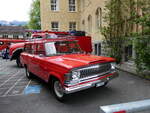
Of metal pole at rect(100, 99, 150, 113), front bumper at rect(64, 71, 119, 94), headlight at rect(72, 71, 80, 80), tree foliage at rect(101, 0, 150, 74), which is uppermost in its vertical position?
tree foliage at rect(101, 0, 150, 74)

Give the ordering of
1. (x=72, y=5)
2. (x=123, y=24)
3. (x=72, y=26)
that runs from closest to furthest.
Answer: (x=123, y=24)
(x=72, y=5)
(x=72, y=26)

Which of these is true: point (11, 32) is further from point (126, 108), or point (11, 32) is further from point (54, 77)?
point (126, 108)

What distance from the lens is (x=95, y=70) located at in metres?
4.05

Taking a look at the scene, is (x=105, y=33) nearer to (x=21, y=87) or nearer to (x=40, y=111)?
(x=21, y=87)

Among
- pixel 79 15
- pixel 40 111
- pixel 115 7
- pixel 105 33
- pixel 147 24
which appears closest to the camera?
pixel 40 111

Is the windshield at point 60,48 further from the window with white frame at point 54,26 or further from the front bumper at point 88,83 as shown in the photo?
the window with white frame at point 54,26

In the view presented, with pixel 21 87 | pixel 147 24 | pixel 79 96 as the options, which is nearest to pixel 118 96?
pixel 79 96

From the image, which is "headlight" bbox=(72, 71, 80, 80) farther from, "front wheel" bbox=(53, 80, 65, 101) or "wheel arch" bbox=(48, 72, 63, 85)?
"front wheel" bbox=(53, 80, 65, 101)

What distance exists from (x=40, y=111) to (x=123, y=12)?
7.14m

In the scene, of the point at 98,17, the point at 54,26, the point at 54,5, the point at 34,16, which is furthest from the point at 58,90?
the point at 34,16

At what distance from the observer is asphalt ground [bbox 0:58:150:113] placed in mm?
3768

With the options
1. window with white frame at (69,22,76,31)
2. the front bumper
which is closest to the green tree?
window with white frame at (69,22,76,31)

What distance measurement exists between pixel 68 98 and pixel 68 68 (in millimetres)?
1398

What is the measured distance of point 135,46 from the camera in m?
6.06
